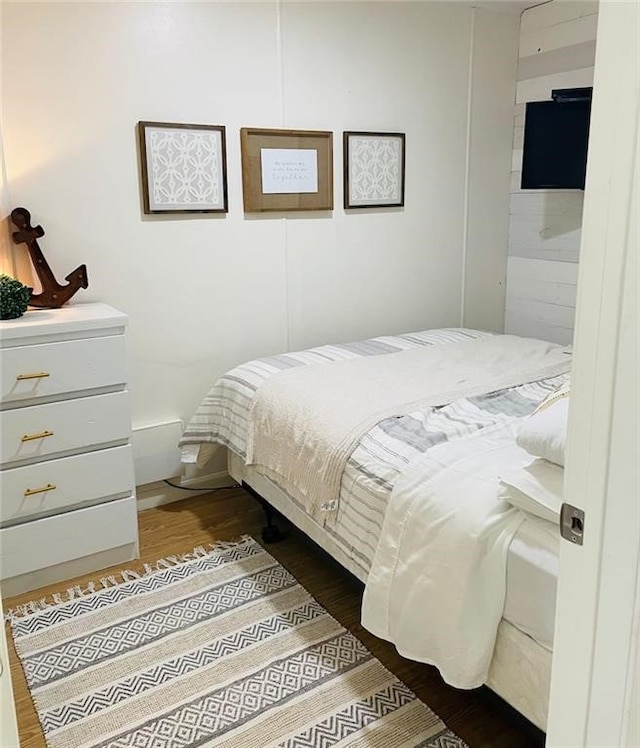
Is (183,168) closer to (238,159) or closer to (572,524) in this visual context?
Result: (238,159)

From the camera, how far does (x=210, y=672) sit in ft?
6.48

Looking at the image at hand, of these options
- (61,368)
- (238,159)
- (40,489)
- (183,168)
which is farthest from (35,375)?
(238,159)

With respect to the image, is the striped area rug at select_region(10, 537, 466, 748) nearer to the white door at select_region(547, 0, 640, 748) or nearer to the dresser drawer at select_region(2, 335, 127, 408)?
the dresser drawer at select_region(2, 335, 127, 408)

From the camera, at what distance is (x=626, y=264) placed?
795 millimetres

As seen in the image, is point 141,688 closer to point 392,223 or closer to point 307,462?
point 307,462

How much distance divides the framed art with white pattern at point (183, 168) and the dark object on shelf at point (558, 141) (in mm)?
1564

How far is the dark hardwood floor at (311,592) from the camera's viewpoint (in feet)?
5.69

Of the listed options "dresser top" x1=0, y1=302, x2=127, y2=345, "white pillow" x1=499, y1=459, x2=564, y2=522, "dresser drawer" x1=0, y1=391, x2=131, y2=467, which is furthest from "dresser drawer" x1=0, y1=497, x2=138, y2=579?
"white pillow" x1=499, y1=459, x2=564, y2=522

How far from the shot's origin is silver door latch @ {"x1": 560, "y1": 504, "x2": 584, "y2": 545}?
0.90 metres

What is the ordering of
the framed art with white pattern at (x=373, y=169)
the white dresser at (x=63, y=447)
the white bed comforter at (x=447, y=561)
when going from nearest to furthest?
the white bed comforter at (x=447, y=561)
the white dresser at (x=63, y=447)
the framed art with white pattern at (x=373, y=169)

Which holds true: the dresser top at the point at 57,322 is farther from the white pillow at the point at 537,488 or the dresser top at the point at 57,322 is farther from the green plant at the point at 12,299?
the white pillow at the point at 537,488

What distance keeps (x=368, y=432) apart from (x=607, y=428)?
1228mm

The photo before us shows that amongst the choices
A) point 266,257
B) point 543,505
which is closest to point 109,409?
point 266,257

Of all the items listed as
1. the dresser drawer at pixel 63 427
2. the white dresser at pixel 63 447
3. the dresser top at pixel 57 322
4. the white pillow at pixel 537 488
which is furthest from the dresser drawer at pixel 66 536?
the white pillow at pixel 537 488
